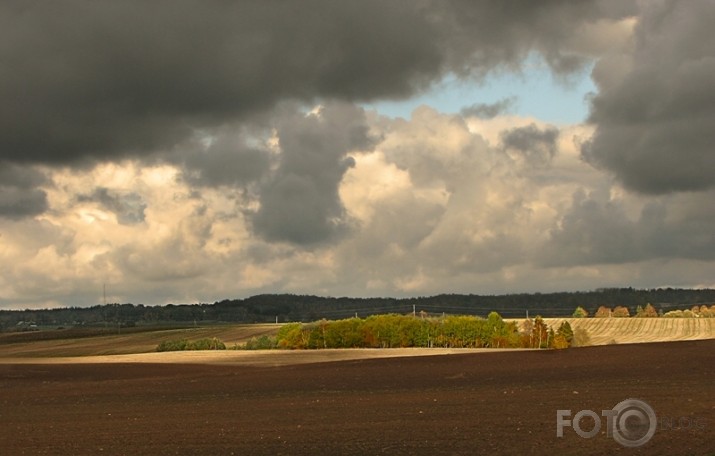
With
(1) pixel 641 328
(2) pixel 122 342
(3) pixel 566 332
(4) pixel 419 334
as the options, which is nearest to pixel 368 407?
(4) pixel 419 334

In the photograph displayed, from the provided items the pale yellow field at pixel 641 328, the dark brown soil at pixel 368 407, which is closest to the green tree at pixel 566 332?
the pale yellow field at pixel 641 328

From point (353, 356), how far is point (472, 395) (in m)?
55.5

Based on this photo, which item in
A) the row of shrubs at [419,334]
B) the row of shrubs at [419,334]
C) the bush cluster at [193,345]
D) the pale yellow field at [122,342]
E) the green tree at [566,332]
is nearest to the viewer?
the row of shrubs at [419,334]

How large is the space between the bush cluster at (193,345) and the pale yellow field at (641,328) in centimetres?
5431

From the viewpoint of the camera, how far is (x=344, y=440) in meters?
33.8

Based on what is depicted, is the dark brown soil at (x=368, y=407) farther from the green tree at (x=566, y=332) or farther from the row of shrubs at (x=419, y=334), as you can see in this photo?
the green tree at (x=566, y=332)

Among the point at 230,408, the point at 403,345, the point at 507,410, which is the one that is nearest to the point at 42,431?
the point at 230,408

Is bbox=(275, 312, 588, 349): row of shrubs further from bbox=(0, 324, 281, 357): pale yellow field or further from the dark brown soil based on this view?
the dark brown soil

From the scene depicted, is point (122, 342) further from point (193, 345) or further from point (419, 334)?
point (419, 334)

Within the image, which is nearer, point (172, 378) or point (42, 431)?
point (42, 431)

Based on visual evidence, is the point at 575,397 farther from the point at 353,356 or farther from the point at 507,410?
the point at 353,356

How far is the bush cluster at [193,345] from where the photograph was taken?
14250 cm

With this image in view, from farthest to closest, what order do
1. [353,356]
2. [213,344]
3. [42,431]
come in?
[213,344], [353,356], [42,431]

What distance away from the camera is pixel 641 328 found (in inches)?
5728
